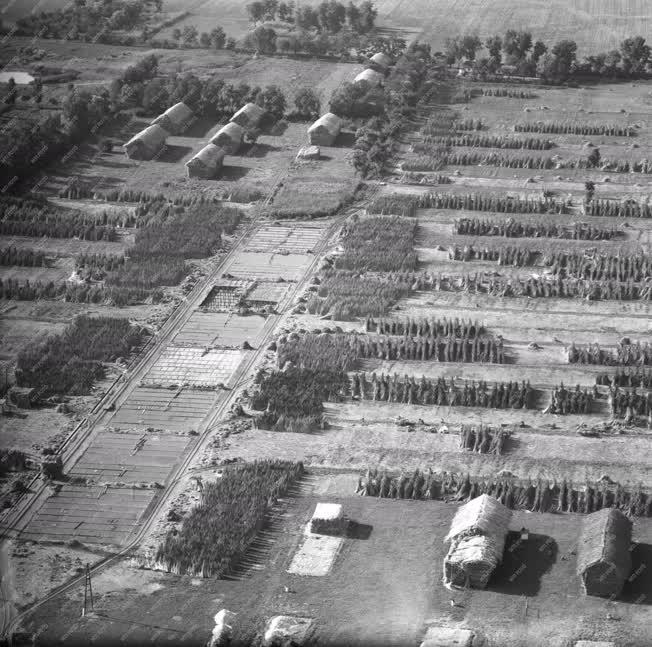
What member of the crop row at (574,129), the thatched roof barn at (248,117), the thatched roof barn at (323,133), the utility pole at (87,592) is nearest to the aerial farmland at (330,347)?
the utility pole at (87,592)

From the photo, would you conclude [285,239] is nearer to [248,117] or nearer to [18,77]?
[248,117]

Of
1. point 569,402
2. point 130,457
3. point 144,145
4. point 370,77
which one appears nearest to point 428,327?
point 569,402

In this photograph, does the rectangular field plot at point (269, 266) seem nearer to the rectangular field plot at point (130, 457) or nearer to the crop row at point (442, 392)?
the crop row at point (442, 392)

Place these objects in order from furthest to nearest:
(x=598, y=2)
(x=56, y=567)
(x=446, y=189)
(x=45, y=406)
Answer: (x=598, y=2) < (x=446, y=189) < (x=45, y=406) < (x=56, y=567)

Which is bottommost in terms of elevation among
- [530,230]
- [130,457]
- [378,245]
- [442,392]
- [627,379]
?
[130,457]

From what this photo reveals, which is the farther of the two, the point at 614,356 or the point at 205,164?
the point at 205,164

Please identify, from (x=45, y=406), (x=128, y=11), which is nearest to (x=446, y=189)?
(x=45, y=406)

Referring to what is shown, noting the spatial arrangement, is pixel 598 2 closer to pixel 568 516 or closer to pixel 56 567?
pixel 568 516
